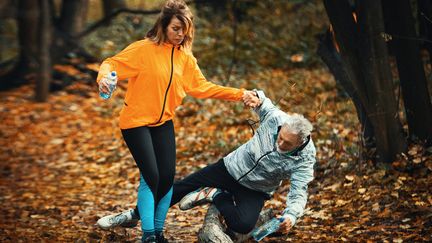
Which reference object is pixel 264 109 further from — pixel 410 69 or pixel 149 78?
pixel 410 69

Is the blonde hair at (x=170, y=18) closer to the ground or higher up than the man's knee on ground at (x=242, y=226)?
higher up

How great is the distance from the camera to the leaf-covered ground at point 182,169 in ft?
17.3

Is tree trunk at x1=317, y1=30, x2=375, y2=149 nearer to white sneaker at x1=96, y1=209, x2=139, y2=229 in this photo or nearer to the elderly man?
the elderly man

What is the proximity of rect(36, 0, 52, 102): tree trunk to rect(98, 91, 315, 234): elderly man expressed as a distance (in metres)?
6.59

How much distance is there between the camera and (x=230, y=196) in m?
5.05

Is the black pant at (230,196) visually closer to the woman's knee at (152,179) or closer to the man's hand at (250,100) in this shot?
the woman's knee at (152,179)

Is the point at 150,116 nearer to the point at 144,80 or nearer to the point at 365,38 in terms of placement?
the point at 144,80

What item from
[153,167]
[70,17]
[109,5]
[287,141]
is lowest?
[153,167]

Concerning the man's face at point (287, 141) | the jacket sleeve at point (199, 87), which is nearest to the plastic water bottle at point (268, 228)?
the man's face at point (287, 141)

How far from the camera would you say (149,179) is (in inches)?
177

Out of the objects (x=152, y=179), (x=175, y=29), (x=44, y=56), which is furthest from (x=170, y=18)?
(x=44, y=56)

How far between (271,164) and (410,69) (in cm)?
233

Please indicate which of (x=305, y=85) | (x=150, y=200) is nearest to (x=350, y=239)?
(x=150, y=200)

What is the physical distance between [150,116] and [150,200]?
0.69m
